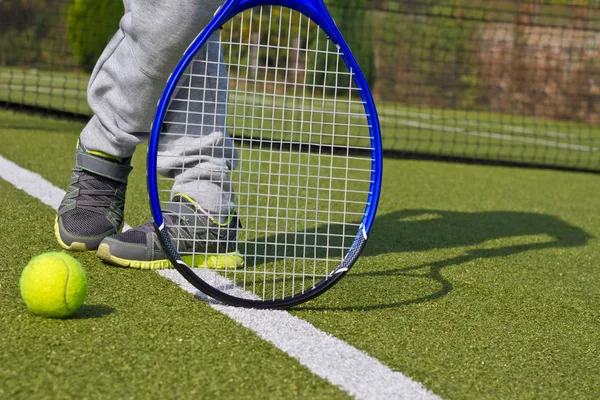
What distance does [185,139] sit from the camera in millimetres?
2010

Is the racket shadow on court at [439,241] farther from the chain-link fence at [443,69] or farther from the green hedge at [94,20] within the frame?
the green hedge at [94,20]

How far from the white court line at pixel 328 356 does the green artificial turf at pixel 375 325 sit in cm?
3

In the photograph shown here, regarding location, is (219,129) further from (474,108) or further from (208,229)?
(474,108)

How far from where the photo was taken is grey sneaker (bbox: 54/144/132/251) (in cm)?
216

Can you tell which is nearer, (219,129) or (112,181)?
(219,129)

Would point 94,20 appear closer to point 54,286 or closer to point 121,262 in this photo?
point 121,262

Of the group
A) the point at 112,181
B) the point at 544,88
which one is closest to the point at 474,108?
the point at 544,88

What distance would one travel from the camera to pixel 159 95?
2.04 meters

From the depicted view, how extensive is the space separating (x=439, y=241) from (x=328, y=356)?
4.39ft

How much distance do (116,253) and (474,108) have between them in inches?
437

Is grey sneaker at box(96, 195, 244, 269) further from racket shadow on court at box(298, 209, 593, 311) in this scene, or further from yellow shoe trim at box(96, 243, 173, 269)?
racket shadow on court at box(298, 209, 593, 311)

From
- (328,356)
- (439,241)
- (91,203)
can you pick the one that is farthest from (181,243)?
(439,241)

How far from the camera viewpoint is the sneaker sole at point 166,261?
6.68 ft

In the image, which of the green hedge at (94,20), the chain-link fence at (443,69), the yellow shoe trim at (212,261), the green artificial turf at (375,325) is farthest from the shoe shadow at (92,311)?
the green hedge at (94,20)
